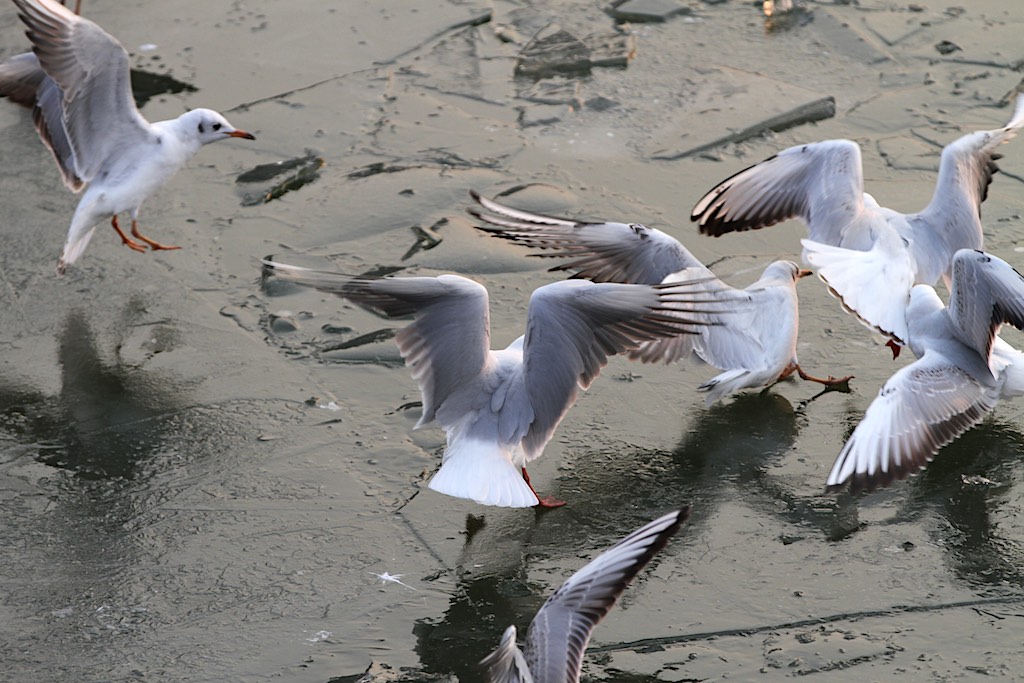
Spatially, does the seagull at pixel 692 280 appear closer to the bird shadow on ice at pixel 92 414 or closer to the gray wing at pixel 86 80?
the bird shadow on ice at pixel 92 414

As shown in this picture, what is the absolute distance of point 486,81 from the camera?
7949 mm

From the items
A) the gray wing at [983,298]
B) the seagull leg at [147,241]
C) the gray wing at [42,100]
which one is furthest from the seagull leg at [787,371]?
the gray wing at [42,100]

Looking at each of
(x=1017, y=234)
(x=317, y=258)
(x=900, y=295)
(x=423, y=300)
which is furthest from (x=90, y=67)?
(x=1017, y=234)

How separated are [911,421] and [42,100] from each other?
4.64 m

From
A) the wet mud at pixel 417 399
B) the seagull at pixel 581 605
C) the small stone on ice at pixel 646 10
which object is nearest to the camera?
the seagull at pixel 581 605

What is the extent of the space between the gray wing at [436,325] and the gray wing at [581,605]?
1.40 meters

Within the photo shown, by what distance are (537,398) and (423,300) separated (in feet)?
1.83

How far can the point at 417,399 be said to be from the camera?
5.29 meters

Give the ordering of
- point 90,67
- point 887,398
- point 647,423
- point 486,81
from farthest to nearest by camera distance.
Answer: point 486,81 < point 90,67 < point 647,423 < point 887,398

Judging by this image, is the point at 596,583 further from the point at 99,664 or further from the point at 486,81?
the point at 486,81

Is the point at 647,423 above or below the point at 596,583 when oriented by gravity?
below

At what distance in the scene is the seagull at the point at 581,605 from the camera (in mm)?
3391

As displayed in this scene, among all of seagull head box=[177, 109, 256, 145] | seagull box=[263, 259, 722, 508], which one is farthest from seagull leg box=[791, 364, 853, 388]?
seagull head box=[177, 109, 256, 145]

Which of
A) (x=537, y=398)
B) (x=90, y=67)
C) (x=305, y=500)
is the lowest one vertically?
(x=305, y=500)
